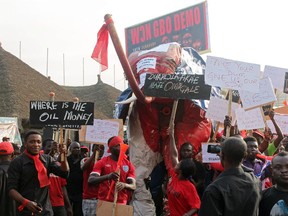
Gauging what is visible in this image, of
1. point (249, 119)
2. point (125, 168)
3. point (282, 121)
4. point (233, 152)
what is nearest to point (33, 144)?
point (125, 168)

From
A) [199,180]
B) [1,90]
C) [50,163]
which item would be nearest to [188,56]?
[199,180]

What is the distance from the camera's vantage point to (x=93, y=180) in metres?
6.62

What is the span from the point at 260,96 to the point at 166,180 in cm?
198

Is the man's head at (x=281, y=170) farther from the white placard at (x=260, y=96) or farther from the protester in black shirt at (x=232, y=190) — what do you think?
the white placard at (x=260, y=96)

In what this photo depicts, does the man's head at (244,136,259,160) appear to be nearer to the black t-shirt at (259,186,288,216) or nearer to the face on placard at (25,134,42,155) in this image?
the black t-shirt at (259,186,288,216)

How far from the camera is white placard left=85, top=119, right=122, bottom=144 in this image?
7.77 meters

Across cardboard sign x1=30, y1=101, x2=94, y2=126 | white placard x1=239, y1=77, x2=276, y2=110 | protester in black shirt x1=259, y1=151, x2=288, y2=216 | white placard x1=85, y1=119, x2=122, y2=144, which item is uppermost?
white placard x1=239, y1=77, x2=276, y2=110

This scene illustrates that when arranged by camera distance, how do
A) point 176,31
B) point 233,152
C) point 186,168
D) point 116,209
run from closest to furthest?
1. point 233,152
2. point 186,168
3. point 116,209
4. point 176,31

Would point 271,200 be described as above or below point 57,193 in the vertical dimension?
above

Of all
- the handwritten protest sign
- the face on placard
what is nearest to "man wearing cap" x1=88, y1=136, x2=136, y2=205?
the handwritten protest sign

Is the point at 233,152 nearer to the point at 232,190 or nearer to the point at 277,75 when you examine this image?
the point at 232,190

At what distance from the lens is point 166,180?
8484mm

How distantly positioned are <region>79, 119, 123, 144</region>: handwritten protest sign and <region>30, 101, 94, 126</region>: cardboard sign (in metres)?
0.66

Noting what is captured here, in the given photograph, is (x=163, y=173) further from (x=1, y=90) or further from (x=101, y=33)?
(x=1, y=90)
